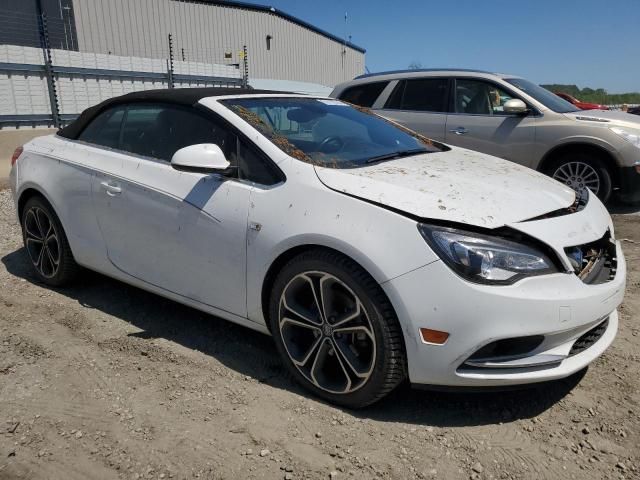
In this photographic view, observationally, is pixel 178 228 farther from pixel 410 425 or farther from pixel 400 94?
pixel 400 94

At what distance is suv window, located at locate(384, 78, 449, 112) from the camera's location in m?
7.20

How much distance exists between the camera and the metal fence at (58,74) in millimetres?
10328

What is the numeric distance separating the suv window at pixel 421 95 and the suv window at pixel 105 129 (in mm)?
4571

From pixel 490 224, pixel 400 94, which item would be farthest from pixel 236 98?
pixel 400 94

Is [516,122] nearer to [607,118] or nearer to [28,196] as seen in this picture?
[607,118]

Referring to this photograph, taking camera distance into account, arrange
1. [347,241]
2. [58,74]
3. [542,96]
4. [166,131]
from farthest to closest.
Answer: [58,74], [542,96], [166,131], [347,241]

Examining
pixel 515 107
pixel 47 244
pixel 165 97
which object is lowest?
pixel 47 244

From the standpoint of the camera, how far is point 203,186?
2.92 meters

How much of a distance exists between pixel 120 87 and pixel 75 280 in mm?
10416

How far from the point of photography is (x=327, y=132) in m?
3.24

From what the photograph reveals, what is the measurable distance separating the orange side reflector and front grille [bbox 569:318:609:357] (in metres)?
0.64

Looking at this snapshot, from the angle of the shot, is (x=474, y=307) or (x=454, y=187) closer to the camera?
(x=474, y=307)

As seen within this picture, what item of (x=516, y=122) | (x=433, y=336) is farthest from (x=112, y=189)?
(x=516, y=122)

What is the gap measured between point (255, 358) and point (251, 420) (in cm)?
61
